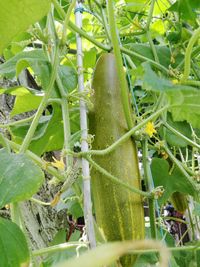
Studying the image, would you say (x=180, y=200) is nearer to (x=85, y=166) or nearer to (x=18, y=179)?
(x=85, y=166)

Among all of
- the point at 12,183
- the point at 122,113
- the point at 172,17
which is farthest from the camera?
the point at 172,17

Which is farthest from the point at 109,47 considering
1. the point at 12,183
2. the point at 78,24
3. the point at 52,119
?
the point at 12,183

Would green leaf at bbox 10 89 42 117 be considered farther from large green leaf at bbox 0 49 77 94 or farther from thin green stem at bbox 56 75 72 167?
thin green stem at bbox 56 75 72 167

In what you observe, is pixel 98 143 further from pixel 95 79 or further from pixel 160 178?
pixel 160 178

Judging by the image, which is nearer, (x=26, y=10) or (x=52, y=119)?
(x=26, y=10)

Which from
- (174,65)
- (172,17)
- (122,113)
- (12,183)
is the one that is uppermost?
(172,17)

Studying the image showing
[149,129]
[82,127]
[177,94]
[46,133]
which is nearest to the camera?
[177,94]

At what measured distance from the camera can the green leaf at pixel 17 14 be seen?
16.1 inches

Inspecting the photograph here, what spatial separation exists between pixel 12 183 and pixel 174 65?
552mm

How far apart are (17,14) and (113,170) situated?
0.31 m

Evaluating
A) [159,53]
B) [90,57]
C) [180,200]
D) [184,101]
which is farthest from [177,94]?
[180,200]

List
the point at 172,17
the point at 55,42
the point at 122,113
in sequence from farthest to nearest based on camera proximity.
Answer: the point at 172,17
the point at 122,113
the point at 55,42

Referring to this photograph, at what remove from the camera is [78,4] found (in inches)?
30.6

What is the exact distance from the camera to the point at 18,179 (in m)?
0.40
